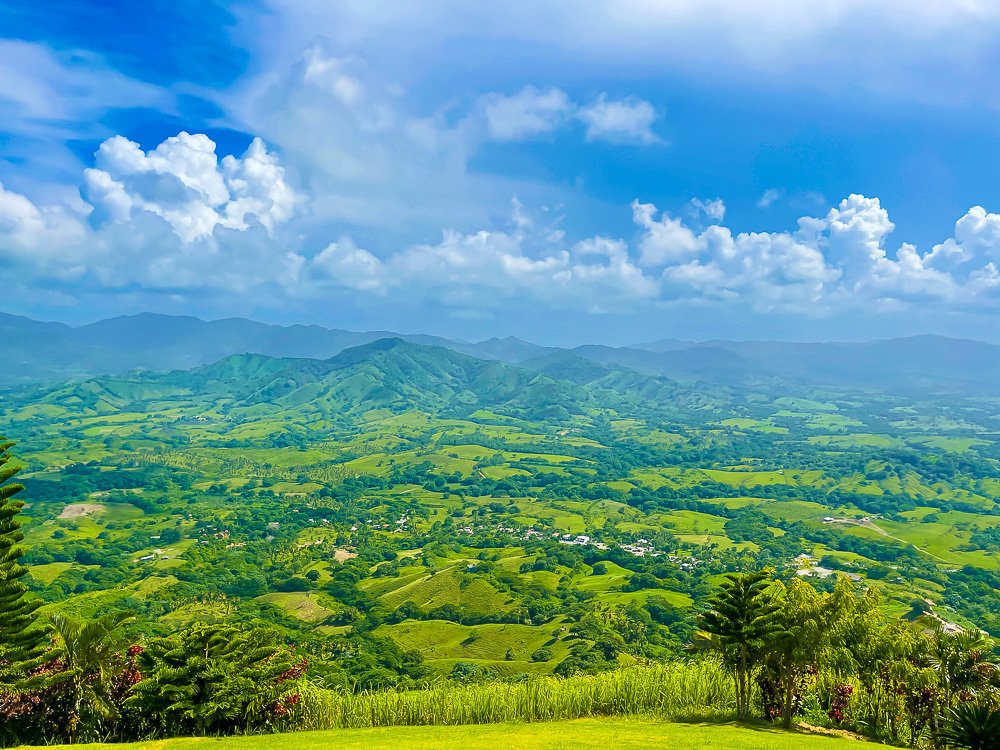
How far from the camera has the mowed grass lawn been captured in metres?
22.4

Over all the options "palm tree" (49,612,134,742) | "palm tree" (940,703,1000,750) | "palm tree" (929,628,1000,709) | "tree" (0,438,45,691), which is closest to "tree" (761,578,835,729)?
"palm tree" (929,628,1000,709)

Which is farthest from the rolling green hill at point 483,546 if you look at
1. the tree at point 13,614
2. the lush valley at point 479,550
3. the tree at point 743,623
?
the tree at point 13,614

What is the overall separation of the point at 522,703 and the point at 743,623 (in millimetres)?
11535

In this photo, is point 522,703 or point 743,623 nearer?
point 743,623

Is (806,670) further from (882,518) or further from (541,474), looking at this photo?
(541,474)

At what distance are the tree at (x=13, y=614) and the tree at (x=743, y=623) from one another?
27.5 m

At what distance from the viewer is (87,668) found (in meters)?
24.7

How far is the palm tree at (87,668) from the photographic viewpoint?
80.1ft

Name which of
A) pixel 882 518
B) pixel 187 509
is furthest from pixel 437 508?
pixel 882 518

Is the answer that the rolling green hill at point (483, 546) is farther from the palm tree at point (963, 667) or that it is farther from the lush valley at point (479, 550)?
the palm tree at point (963, 667)

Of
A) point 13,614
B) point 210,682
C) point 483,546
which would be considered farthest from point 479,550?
point 13,614

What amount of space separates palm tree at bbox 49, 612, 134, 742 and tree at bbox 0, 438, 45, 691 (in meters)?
1.16

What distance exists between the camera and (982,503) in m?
155

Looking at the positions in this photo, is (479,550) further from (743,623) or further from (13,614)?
(13,614)
